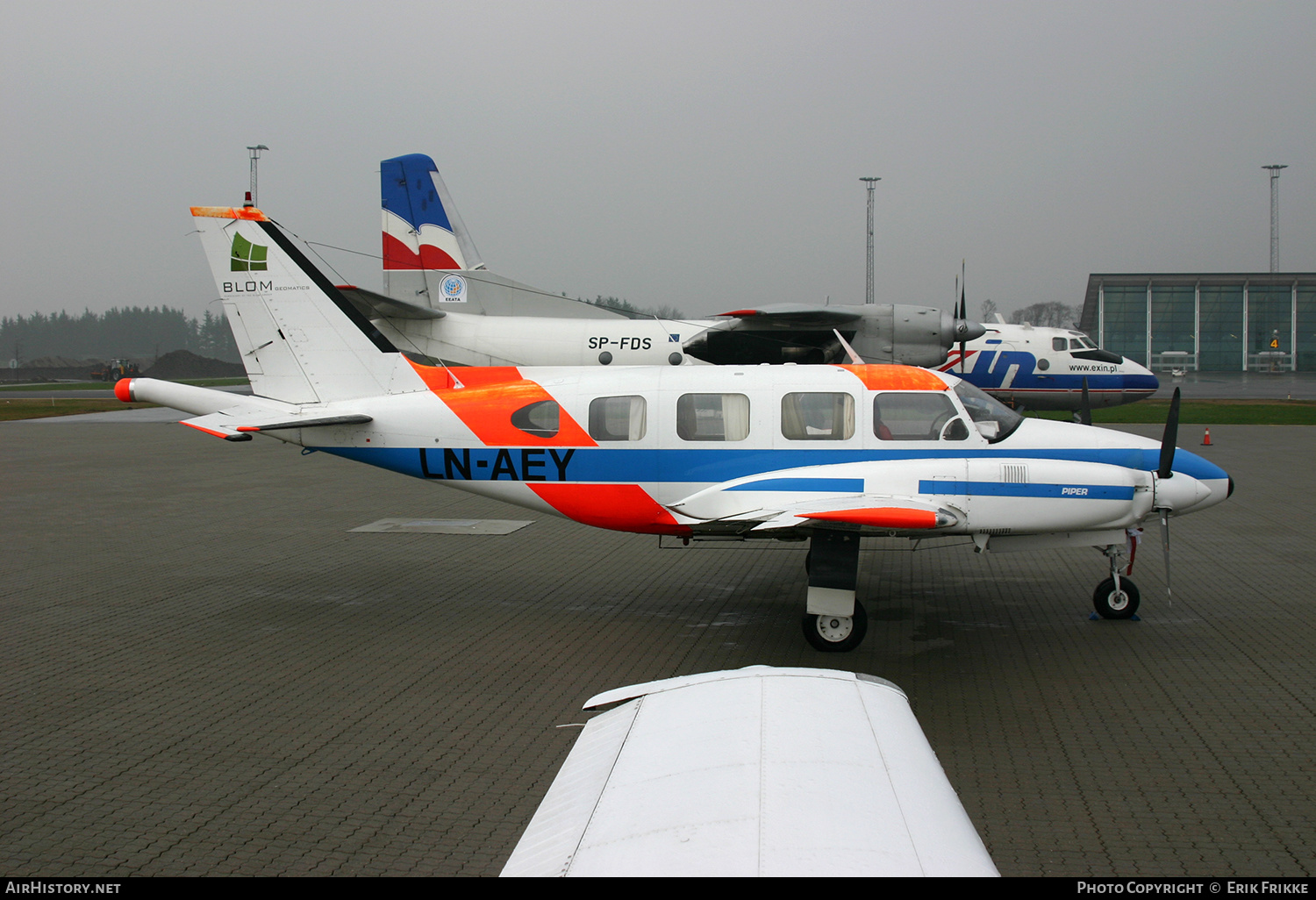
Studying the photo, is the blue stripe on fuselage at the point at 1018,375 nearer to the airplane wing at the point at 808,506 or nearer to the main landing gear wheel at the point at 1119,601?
the main landing gear wheel at the point at 1119,601

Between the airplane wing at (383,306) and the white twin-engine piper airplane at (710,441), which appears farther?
the airplane wing at (383,306)

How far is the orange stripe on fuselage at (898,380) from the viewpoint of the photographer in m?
8.96

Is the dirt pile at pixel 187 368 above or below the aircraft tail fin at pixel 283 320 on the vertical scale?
above

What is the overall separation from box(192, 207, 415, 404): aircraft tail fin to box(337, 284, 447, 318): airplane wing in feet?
26.6

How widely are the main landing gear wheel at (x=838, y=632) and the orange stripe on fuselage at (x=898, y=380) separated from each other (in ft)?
7.81

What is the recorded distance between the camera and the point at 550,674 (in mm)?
7574

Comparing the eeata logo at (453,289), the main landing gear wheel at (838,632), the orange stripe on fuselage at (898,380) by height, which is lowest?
the main landing gear wheel at (838,632)

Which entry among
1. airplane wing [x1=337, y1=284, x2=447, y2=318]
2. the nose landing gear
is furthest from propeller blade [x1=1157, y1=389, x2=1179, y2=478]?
airplane wing [x1=337, y1=284, x2=447, y2=318]

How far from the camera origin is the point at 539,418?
9.45 meters

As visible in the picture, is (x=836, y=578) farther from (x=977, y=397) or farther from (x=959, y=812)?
(x=959, y=812)

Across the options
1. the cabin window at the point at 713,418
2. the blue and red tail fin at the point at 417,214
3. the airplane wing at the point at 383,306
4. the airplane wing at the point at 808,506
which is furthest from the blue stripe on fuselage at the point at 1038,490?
the blue and red tail fin at the point at 417,214

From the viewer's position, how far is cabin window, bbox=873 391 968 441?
878 centimetres

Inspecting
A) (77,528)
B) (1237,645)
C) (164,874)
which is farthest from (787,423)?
(77,528)

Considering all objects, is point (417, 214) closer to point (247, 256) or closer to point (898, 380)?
point (247, 256)
